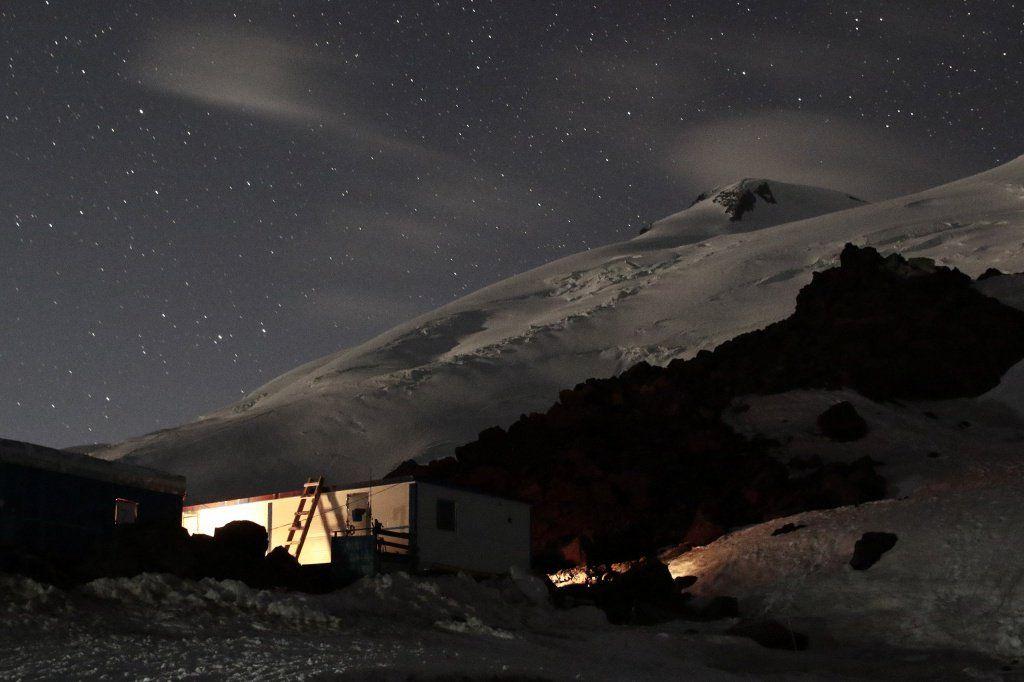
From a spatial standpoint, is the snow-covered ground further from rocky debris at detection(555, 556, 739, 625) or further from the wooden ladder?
the wooden ladder

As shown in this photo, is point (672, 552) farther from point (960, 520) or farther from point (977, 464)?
point (977, 464)

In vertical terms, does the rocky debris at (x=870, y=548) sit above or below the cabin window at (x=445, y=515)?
below

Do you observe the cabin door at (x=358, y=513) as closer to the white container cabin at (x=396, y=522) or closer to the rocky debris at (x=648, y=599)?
the white container cabin at (x=396, y=522)

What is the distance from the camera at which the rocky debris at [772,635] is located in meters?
25.9

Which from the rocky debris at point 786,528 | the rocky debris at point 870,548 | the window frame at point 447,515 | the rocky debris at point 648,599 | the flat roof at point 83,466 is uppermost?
the flat roof at point 83,466

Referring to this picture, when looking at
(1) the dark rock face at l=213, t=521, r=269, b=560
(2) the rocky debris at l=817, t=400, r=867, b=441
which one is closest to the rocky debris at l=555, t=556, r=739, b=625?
(1) the dark rock face at l=213, t=521, r=269, b=560

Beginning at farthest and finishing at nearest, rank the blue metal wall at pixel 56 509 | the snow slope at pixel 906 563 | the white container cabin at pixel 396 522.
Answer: the white container cabin at pixel 396 522, the snow slope at pixel 906 563, the blue metal wall at pixel 56 509

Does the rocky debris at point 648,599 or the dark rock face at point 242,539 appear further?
the rocky debris at point 648,599

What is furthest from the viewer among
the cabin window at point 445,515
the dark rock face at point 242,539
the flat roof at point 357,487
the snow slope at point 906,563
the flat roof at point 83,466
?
the cabin window at point 445,515

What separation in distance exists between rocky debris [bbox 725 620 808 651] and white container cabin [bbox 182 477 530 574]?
24.3ft

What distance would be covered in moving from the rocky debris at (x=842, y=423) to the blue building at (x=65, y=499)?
31.0 metres

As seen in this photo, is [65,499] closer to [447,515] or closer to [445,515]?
[445,515]

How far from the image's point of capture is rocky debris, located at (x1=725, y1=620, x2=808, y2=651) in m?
25.9

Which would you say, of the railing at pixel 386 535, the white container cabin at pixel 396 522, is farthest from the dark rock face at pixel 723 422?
the railing at pixel 386 535
